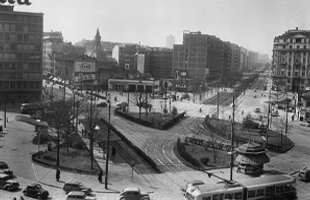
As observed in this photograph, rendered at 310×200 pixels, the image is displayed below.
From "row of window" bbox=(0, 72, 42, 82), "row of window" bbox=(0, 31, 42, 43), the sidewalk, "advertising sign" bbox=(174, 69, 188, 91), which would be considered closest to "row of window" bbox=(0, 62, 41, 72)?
"row of window" bbox=(0, 72, 42, 82)

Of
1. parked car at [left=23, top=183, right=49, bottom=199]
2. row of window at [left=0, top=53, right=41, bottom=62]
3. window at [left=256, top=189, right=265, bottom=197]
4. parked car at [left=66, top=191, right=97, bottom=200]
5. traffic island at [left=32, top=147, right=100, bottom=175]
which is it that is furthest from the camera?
row of window at [left=0, top=53, right=41, bottom=62]

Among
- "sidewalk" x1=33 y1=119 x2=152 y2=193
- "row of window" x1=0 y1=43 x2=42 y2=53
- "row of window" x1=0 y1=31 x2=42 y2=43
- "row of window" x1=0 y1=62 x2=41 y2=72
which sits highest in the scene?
"row of window" x1=0 y1=31 x2=42 y2=43

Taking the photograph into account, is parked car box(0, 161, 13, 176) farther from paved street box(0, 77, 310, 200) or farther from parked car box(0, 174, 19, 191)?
parked car box(0, 174, 19, 191)

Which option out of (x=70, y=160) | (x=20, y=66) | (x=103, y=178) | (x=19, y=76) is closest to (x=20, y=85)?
(x=19, y=76)

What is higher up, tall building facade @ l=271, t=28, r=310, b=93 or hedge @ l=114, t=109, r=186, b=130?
tall building facade @ l=271, t=28, r=310, b=93

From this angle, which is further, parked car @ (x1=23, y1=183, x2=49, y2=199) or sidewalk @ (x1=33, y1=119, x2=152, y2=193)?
sidewalk @ (x1=33, y1=119, x2=152, y2=193)

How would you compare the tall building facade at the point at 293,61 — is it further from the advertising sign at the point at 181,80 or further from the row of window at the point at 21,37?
the row of window at the point at 21,37

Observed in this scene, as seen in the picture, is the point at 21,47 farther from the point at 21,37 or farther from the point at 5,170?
the point at 5,170
